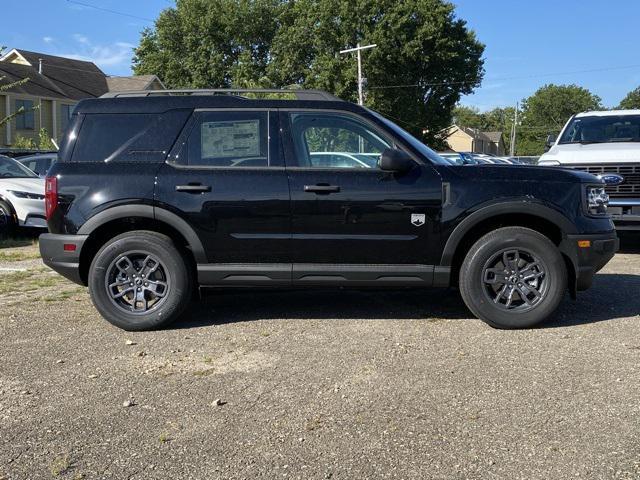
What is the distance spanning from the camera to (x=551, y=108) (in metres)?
115

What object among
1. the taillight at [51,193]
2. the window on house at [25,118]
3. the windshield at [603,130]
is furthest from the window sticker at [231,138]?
the window on house at [25,118]

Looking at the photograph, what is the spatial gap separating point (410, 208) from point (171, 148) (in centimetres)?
208

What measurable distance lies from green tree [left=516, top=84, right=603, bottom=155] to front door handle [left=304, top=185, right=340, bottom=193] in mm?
112813

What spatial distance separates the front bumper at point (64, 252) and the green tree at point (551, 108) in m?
113

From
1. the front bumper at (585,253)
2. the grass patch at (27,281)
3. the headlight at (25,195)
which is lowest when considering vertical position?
the grass patch at (27,281)

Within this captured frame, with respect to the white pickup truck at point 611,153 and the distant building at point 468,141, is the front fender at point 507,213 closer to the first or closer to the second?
the white pickup truck at point 611,153

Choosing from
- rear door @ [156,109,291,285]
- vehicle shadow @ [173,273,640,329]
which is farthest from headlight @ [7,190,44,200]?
rear door @ [156,109,291,285]

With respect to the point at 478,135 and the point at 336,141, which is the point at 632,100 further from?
the point at 336,141

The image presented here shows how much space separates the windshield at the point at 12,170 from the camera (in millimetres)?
11409

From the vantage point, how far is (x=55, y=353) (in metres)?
4.91

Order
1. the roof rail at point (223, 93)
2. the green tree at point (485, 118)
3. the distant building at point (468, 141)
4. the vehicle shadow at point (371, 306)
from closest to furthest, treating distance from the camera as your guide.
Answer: the roof rail at point (223, 93) → the vehicle shadow at point (371, 306) → the distant building at point (468, 141) → the green tree at point (485, 118)

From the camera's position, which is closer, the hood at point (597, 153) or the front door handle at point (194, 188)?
the front door handle at point (194, 188)

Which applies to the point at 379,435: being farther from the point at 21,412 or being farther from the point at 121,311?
the point at 121,311

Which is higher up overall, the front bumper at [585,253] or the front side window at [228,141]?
the front side window at [228,141]
